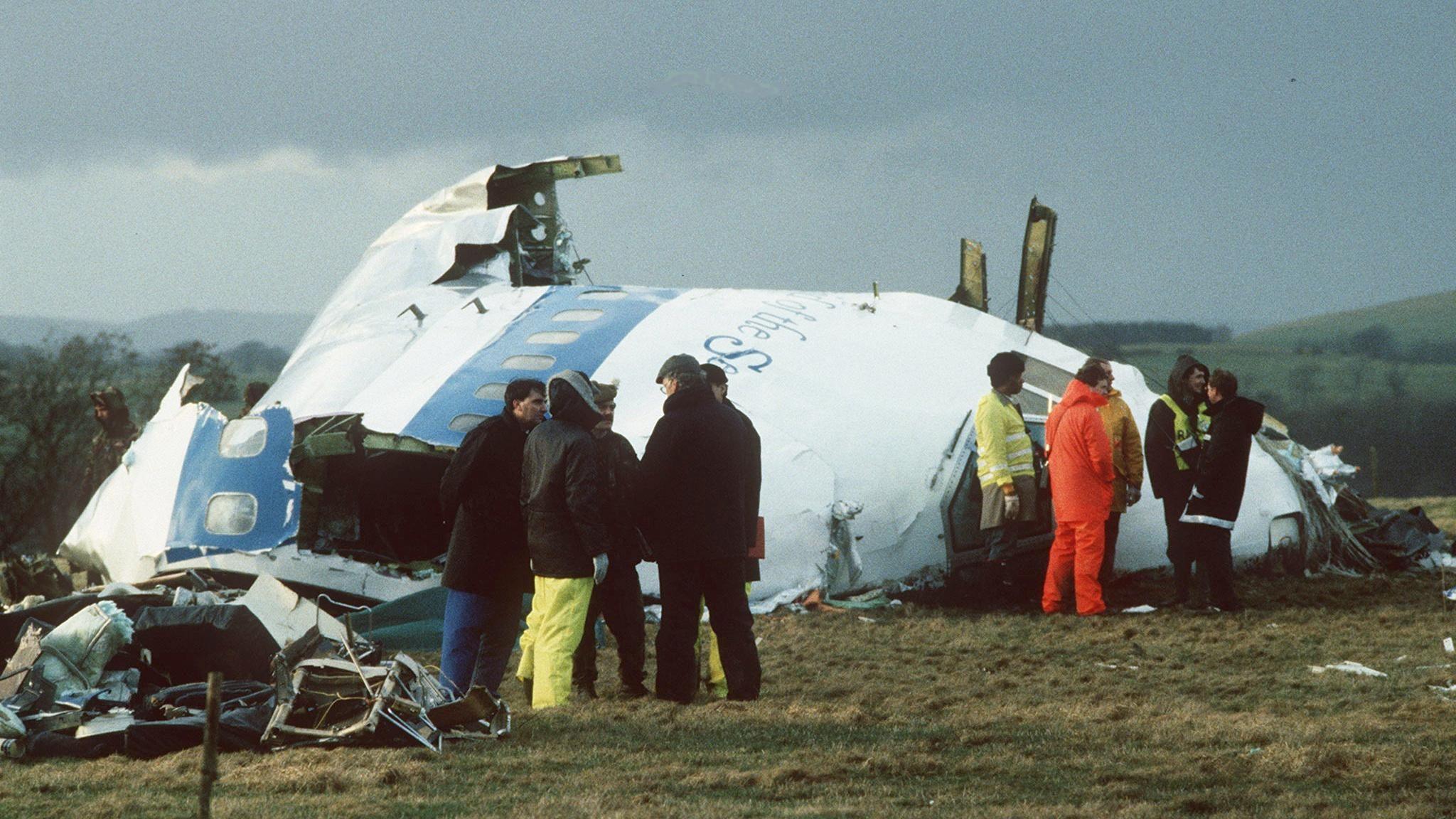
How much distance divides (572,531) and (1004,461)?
15.8 ft

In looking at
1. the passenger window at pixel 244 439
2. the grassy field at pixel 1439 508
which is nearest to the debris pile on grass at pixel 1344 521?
the grassy field at pixel 1439 508

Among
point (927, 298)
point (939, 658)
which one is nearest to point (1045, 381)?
point (927, 298)

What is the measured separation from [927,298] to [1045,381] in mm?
1818

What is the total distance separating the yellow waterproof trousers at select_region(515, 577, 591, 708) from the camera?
825cm

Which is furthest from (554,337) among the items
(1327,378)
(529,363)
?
(1327,378)

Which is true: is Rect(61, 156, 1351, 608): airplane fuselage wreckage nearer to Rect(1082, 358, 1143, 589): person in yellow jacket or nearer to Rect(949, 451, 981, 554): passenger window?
Rect(949, 451, 981, 554): passenger window

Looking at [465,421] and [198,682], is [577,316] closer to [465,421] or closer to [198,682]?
[465,421]

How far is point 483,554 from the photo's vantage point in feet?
27.6

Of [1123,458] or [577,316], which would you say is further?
[577,316]

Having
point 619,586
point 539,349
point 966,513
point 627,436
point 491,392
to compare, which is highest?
point 539,349

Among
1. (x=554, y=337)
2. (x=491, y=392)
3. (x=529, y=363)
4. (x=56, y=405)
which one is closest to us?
(x=491, y=392)

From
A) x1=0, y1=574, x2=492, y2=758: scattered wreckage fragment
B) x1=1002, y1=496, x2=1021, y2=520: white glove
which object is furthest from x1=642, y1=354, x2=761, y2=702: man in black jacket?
x1=1002, y1=496, x2=1021, y2=520: white glove

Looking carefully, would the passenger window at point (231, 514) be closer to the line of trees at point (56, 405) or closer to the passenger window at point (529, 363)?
the passenger window at point (529, 363)

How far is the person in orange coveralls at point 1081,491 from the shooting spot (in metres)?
11.8
